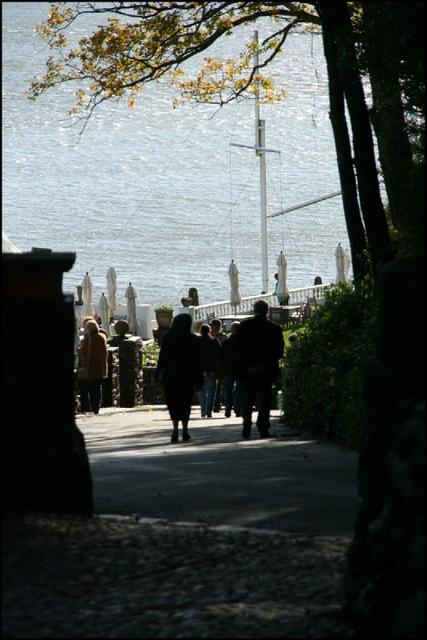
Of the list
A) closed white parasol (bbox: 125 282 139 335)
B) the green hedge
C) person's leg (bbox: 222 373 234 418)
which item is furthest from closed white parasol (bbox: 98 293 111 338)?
the green hedge

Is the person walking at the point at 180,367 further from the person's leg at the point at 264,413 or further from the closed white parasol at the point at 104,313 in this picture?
the closed white parasol at the point at 104,313

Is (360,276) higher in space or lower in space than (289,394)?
higher

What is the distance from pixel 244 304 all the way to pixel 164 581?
35.7m

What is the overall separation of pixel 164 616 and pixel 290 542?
157 cm

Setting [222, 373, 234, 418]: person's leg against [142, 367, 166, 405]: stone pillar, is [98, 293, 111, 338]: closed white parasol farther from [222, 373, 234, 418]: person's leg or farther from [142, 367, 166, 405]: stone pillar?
[222, 373, 234, 418]: person's leg

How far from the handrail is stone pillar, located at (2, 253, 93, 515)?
99.0 feet

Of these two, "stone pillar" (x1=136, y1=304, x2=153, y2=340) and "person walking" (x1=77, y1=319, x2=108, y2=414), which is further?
"stone pillar" (x1=136, y1=304, x2=153, y2=340)

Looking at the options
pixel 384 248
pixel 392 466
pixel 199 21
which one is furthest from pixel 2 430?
pixel 199 21

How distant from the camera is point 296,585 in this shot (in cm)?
545

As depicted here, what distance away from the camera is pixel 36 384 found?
21.2 feet

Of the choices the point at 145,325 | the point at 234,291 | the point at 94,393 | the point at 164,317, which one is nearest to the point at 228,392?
the point at 94,393

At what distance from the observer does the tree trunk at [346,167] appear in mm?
15164

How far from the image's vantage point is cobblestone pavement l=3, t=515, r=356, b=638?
15.6 feet

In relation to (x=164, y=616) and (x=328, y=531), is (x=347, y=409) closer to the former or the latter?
(x=328, y=531)
